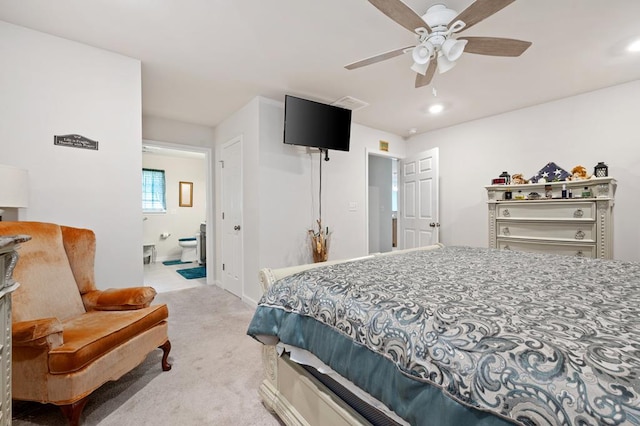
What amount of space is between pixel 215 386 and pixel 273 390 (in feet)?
1.74

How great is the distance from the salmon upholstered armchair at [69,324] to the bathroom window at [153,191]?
169 inches

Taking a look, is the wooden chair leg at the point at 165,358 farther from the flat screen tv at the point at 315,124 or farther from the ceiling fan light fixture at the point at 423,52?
the ceiling fan light fixture at the point at 423,52

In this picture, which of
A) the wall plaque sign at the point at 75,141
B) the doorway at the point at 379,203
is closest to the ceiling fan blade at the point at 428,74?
the wall plaque sign at the point at 75,141

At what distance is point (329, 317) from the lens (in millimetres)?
1097

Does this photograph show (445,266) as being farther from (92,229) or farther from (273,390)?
(92,229)

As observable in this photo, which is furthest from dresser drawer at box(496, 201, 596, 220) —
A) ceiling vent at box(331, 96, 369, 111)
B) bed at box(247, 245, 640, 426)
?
ceiling vent at box(331, 96, 369, 111)

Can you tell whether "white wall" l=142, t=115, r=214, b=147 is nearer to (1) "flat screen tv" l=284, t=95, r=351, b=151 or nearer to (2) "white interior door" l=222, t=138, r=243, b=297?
(2) "white interior door" l=222, t=138, r=243, b=297

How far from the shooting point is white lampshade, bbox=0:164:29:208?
1524 millimetres

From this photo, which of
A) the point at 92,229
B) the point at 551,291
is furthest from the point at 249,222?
the point at 551,291

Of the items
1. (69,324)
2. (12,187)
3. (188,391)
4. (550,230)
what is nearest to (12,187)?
(12,187)

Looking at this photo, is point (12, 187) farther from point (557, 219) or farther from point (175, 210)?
point (175, 210)

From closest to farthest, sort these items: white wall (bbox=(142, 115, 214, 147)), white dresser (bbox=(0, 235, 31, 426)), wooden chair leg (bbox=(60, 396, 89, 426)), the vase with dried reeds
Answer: white dresser (bbox=(0, 235, 31, 426)) → wooden chair leg (bbox=(60, 396, 89, 426)) → the vase with dried reeds → white wall (bbox=(142, 115, 214, 147))

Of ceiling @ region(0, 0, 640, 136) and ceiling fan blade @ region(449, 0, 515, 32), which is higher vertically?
ceiling @ region(0, 0, 640, 136)

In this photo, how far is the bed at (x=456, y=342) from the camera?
0.58m
